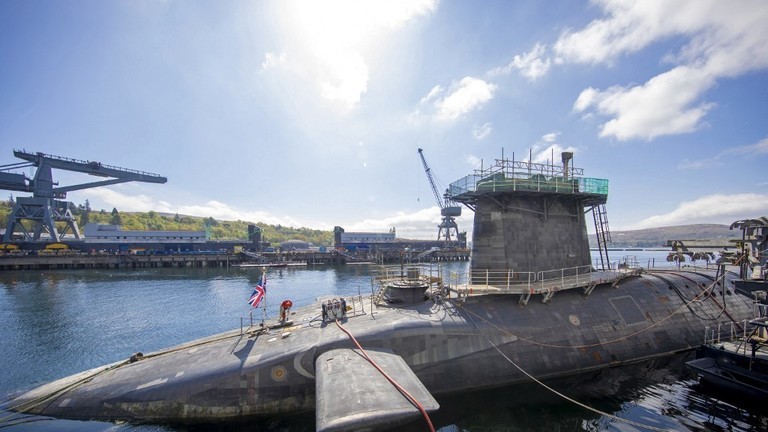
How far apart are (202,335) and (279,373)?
18.1m

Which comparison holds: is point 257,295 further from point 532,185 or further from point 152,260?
point 152,260

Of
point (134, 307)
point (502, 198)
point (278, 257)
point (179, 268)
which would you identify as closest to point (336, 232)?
point (278, 257)

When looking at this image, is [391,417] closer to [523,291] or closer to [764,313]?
[523,291]

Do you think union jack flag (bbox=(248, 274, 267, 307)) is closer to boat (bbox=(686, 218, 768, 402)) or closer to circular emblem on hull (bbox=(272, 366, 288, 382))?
circular emblem on hull (bbox=(272, 366, 288, 382))

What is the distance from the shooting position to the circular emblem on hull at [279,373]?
1194 centimetres

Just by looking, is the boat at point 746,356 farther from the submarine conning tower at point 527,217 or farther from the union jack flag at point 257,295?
the union jack flag at point 257,295

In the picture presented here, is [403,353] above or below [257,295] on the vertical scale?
below

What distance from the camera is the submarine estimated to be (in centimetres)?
1158

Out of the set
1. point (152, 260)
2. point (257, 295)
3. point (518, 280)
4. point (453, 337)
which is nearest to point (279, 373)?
point (257, 295)

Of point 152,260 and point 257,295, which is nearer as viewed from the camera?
point 257,295

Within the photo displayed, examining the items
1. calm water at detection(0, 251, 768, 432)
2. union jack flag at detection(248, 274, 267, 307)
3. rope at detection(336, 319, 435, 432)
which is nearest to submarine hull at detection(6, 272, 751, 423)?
rope at detection(336, 319, 435, 432)

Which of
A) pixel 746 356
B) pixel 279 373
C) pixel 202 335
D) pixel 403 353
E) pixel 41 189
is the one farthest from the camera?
pixel 41 189

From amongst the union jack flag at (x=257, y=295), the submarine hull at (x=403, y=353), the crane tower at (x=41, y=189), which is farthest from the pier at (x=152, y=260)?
the union jack flag at (x=257, y=295)

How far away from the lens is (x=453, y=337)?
13812 millimetres
